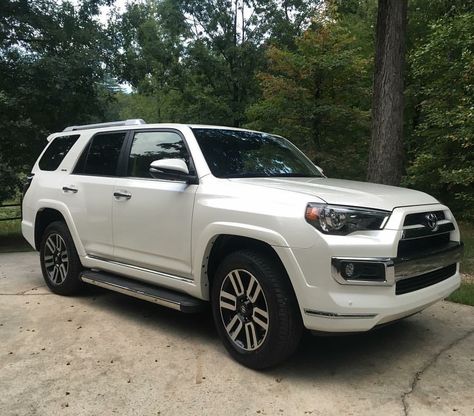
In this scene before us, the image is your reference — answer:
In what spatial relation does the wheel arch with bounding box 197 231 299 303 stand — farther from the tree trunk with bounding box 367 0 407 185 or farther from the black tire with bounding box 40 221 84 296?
the tree trunk with bounding box 367 0 407 185

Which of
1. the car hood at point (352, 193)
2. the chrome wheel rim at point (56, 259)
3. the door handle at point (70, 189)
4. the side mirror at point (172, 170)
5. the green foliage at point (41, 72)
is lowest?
the chrome wheel rim at point (56, 259)

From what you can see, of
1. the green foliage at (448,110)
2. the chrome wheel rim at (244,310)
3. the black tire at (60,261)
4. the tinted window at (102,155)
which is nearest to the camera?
the chrome wheel rim at (244,310)

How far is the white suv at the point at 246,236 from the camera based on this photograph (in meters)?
3.21

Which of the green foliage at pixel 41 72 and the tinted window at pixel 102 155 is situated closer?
the tinted window at pixel 102 155

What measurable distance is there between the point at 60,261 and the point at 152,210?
6.42 feet

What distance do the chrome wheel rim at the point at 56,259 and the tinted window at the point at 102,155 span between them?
0.85 metres

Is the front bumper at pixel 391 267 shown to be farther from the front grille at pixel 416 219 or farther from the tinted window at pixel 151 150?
the tinted window at pixel 151 150

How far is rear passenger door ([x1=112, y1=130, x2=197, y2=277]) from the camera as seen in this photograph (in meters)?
4.09

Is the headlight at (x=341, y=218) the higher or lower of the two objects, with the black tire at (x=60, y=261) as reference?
higher

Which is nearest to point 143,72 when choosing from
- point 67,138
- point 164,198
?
point 67,138

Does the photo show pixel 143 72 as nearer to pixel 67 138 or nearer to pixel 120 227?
pixel 67 138

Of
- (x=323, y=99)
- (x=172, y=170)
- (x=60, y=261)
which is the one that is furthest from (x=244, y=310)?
(x=323, y=99)

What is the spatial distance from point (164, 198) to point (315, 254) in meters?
1.57

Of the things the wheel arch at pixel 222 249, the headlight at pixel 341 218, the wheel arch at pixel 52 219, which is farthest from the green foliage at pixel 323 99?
the headlight at pixel 341 218
